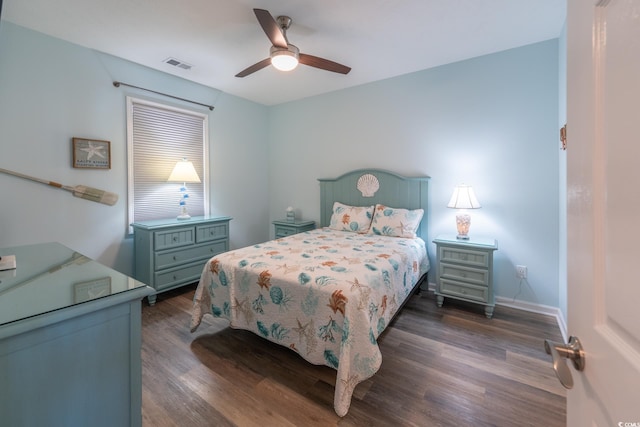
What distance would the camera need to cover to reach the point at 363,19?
7.29 ft

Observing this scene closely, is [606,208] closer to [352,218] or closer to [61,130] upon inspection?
[352,218]

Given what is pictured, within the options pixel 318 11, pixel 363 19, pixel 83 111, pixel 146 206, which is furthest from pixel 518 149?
pixel 83 111

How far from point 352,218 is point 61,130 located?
3.13m

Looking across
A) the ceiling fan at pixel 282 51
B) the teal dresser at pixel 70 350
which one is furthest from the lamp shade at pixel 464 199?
the teal dresser at pixel 70 350

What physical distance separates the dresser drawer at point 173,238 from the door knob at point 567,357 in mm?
3137

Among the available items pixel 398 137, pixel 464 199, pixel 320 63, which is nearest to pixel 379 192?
pixel 398 137

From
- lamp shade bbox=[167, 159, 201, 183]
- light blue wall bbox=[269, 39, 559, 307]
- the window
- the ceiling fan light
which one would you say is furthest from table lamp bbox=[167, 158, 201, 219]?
light blue wall bbox=[269, 39, 559, 307]

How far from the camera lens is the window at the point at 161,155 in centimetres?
306

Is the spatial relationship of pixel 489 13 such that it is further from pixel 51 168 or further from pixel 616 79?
pixel 51 168

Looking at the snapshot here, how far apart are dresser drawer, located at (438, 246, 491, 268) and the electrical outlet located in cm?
51

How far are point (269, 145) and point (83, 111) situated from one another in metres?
2.49

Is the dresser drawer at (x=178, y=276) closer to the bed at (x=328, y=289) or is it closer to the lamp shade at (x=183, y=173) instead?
the bed at (x=328, y=289)

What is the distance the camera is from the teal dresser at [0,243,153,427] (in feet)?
2.46

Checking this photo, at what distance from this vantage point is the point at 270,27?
1907 millimetres
